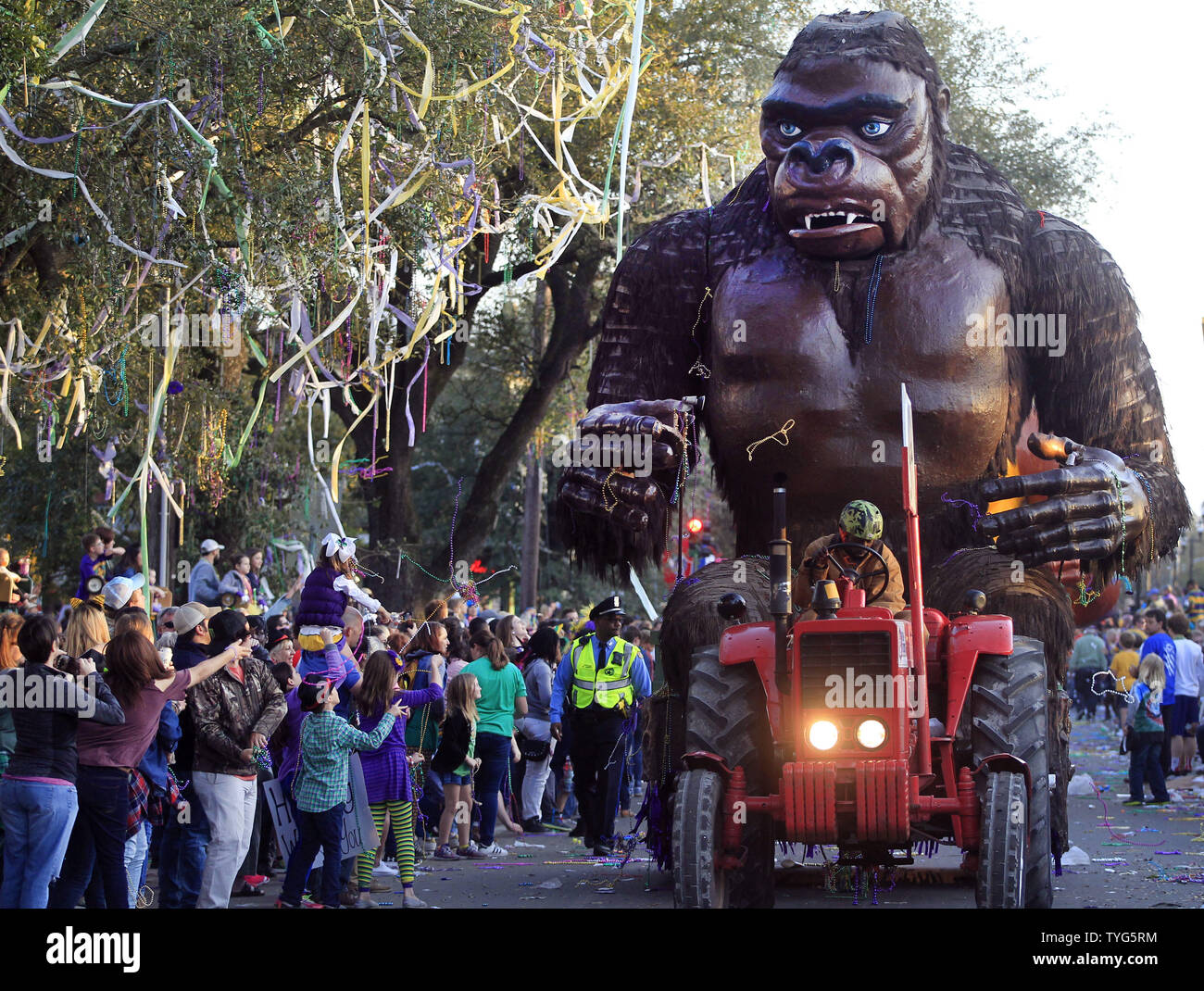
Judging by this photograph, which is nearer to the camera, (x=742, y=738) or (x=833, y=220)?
(x=742, y=738)

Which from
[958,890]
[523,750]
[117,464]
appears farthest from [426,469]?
[958,890]

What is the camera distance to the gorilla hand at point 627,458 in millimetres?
7105

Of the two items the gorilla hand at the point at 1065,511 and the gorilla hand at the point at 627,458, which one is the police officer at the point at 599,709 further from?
the gorilla hand at the point at 1065,511

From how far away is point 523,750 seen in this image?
1322 cm

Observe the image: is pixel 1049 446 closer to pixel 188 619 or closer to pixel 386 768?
pixel 386 768

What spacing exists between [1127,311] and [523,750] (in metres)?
7.06

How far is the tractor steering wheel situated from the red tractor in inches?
0.6

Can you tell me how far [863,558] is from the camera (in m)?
6.61

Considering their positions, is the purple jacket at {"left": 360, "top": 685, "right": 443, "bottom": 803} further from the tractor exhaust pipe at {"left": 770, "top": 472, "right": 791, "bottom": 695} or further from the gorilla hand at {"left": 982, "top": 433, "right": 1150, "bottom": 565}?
the gorilla hand at {"left": 982, "top": 433, "right": 1150, "bottom": 565}

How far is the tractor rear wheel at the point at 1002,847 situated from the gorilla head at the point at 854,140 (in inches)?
96.2

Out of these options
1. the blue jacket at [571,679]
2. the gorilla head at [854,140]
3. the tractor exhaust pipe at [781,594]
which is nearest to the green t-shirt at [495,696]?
the blue jacket at [571,679]

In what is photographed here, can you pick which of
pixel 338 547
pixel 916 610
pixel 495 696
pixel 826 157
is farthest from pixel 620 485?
pixel 495 696

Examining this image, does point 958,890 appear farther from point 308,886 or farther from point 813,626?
point 308,886

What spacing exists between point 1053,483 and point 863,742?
1.44 m
